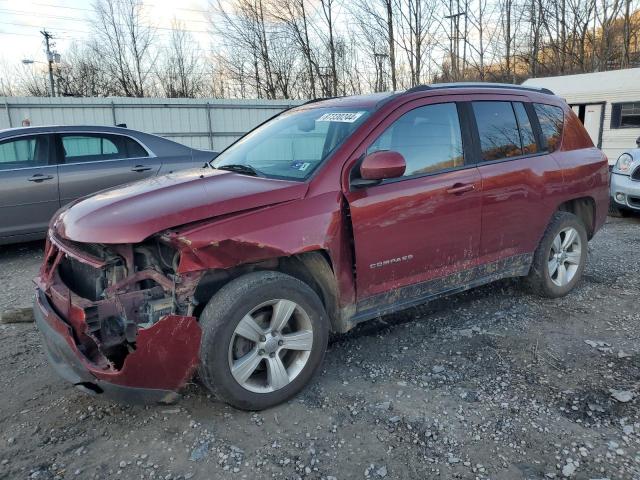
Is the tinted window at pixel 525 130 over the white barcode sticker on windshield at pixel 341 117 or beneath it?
beneath

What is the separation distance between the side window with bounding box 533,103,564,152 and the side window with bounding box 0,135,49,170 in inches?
224

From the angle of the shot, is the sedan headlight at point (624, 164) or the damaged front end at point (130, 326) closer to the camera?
the damaged front end at point (130, 326)

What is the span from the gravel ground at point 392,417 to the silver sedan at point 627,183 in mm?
4692

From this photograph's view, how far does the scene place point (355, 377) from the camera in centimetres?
321

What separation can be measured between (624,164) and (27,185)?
Answer: 872 cm

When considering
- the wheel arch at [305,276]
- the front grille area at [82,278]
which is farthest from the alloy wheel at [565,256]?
the front grille area at [82,278]

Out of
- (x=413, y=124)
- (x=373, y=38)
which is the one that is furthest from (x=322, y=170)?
(x=373, y=38)

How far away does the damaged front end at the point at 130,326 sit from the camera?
2.45m

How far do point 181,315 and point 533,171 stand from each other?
3.03 meters

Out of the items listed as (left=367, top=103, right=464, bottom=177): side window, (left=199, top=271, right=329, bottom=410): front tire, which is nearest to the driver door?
(left=367, top=103, right=464, bottom=177): side window

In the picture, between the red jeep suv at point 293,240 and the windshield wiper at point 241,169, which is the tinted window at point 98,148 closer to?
the red jeep suv at point 293,240

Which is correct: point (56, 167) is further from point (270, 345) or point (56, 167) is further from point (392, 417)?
point (392, 417)

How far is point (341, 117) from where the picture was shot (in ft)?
11.4

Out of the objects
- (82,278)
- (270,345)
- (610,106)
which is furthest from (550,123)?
(610,106)
